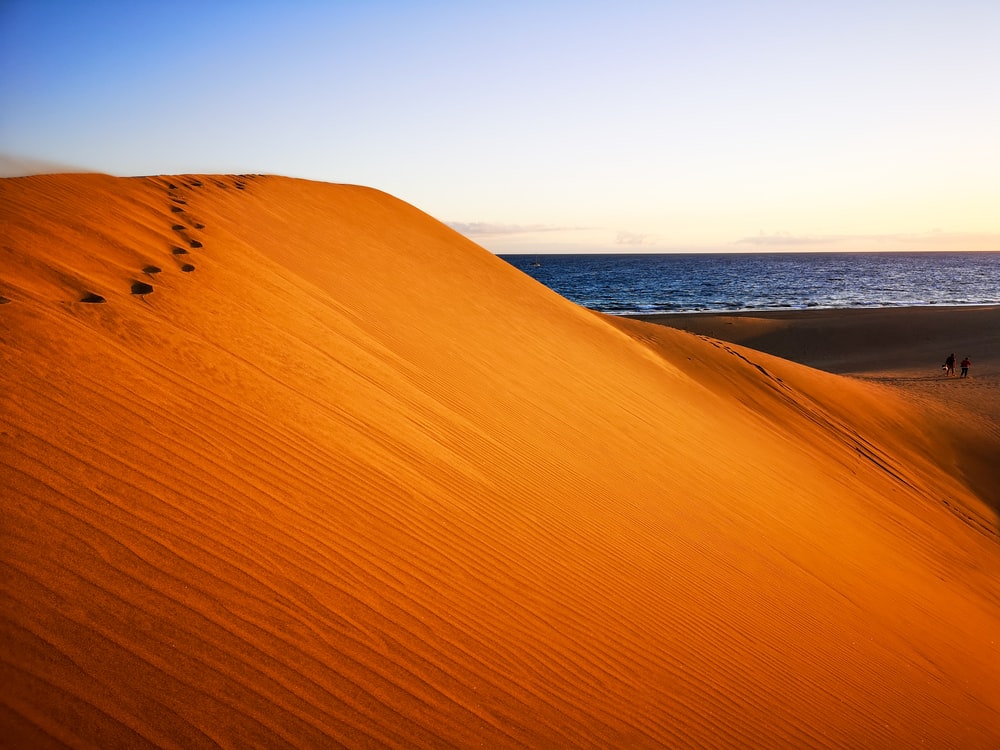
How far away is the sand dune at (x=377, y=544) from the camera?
2791 millimetres

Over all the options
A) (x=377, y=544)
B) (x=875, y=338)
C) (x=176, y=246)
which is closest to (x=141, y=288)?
(x=176, y=246)

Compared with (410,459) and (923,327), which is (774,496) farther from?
(923,327)

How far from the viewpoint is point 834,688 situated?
451 cm

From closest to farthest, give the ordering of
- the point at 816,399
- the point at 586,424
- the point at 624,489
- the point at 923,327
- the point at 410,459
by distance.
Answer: the point at 410,459 → the point at 624,489 → the point at 586,424 → the point at 816,399 → the point at 923,327

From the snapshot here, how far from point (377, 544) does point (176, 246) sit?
4.40 metres

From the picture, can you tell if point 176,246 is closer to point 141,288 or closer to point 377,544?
point 141,288

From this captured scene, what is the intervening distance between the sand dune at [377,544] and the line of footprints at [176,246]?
0.05m

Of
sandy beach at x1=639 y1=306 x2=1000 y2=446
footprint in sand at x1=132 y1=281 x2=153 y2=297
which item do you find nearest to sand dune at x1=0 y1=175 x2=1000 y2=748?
footprint in sand at x1=132 y1=281 x2=153 y2=297

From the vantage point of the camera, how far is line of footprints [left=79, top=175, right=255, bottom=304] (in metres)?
4.88

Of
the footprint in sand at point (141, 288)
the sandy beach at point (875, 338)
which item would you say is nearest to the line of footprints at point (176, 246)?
the footprint in sand at point (141, 288)

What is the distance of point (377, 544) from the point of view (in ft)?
12.5

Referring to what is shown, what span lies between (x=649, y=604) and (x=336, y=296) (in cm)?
512

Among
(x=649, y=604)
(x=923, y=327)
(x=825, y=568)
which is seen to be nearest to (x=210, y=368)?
(x=649, y=604)

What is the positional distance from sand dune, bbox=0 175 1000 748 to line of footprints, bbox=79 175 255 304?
5 cm
